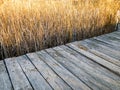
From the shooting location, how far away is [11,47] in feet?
7.11

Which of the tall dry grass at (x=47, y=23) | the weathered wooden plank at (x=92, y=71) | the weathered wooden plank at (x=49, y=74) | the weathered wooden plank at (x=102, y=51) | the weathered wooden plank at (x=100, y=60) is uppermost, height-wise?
the tall dry grass at (x=47, y=23)

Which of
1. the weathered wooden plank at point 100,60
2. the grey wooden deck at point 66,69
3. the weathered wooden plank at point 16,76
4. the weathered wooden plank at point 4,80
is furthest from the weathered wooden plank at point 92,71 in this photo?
the weathered wooden plank at point 4,80

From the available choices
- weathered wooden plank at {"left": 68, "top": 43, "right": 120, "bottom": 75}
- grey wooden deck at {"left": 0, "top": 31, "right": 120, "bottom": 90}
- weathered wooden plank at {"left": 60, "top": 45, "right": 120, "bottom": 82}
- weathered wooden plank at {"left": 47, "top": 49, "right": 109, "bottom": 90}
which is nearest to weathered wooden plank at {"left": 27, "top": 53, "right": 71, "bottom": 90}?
grey wooden deck at {"left": 0, "top": 31, "right": 120, "bottom": 90}

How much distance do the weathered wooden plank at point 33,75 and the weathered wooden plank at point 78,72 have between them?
11.4 inches

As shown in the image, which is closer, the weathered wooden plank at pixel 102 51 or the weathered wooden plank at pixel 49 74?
the weathered wooden plank at pixel 49 74

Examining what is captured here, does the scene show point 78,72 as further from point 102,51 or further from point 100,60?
point 102,51

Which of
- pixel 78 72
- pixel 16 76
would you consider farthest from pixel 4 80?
pixel 78 72

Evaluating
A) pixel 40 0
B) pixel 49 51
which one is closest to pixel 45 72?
pixel 49 51

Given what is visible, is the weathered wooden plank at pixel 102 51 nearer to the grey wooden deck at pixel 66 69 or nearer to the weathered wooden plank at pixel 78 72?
the grey wooden deck at pixel 66 69

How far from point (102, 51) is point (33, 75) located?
903mm

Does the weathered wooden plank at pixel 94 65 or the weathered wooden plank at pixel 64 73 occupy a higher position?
the weathered wooden plank at pixel 94 65

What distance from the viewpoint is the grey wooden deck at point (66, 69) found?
147 cm

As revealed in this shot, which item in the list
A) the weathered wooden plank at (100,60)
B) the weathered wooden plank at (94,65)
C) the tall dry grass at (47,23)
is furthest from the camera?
the tall dry grass at (47,23)

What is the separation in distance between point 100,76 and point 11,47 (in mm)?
1103
